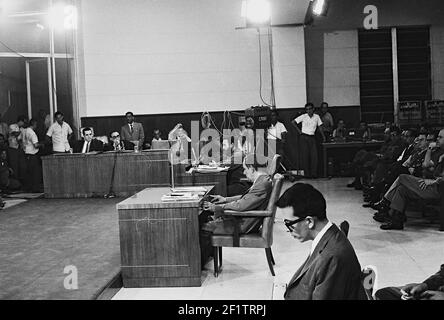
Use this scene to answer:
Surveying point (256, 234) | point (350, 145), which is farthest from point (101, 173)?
point (256, 234)

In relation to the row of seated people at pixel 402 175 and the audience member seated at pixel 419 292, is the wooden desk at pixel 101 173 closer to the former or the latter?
the row of seated people at pixel 402 175

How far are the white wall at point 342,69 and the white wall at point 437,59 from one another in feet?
5.48

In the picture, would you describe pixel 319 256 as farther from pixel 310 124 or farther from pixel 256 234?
pixel 310 124

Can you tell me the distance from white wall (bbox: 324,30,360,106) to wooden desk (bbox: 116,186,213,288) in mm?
8669

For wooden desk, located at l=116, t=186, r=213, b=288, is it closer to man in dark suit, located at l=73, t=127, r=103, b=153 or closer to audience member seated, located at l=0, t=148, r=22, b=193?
man in dark suit, located at l=73, t=127, r=103, b=153

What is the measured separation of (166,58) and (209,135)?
206cm

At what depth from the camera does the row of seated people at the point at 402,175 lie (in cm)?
617

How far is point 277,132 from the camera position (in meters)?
11.7

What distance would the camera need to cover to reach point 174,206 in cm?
453

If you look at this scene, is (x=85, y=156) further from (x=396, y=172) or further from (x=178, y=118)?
(x=396, y=172)

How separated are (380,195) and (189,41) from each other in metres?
6.38

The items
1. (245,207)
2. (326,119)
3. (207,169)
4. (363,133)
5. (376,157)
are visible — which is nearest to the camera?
(245,207)

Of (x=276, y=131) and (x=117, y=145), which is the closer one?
(x=117, y=145)

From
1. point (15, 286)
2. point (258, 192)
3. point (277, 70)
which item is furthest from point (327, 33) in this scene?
point (15, 286)
